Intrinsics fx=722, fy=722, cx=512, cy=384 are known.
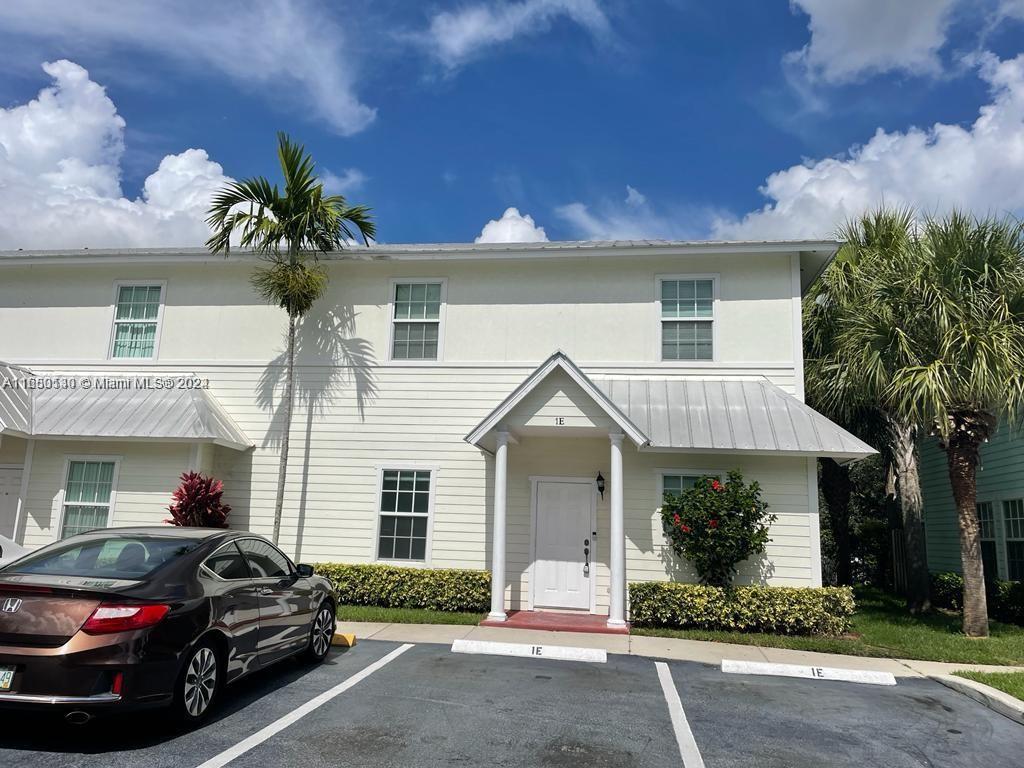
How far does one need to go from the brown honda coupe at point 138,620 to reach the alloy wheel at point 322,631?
748mm

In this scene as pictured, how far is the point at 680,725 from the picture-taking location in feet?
20.7

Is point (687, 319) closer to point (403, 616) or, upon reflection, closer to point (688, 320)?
point (688, 320)

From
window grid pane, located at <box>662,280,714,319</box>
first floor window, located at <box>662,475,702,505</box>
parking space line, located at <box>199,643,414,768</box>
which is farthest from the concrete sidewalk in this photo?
window grid pane, located at <box>662,280,714,319</box>

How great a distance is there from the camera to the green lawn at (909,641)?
9.94 m

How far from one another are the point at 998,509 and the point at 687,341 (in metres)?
8.13

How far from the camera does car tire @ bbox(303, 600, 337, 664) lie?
7828 mm

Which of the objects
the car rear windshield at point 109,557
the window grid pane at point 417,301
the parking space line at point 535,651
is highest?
the window grid pane at point 417,301

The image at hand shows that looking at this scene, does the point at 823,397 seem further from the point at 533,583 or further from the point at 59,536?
the point at 59,536

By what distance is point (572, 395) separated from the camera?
11.6m

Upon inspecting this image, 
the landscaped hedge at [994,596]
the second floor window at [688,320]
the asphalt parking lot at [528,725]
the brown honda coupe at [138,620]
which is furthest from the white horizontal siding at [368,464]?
the brown honda coupe at [138,620]

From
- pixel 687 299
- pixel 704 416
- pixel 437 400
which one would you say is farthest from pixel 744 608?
pixel 437 400

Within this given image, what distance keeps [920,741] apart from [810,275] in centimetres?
1003

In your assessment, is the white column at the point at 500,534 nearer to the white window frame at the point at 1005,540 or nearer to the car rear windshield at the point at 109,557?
the car rear windshield at the point at 109,557

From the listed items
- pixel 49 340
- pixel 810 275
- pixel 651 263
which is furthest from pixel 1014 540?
pixel 49 340
